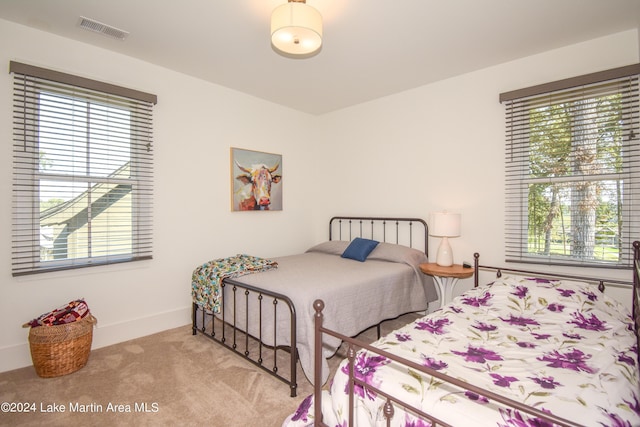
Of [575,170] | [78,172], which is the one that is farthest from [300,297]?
[575,170]

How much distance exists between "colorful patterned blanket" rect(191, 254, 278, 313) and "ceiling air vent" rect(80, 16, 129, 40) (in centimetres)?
208

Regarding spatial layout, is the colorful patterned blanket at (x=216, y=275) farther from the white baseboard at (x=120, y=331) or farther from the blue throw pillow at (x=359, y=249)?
the blue throw pillow at (x=359, y=249)

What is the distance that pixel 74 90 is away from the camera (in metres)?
2.66

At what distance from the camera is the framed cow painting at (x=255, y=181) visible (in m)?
3.74

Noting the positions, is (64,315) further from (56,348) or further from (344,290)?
(344,290)

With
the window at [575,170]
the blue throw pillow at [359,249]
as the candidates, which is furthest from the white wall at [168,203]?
the window at [575,170]

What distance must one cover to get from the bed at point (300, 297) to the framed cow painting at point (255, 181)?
2.90 ft

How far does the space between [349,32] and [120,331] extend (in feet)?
10.9

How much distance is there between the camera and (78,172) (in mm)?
2684

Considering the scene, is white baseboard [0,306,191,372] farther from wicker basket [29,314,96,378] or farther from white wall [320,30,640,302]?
white wall [320,30,640,302]

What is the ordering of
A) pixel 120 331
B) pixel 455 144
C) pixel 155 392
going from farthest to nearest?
pixel 455 144 < pixel 120 331 < pixel 155 392

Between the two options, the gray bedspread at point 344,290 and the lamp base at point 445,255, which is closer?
the gray bedspread at point 344,290

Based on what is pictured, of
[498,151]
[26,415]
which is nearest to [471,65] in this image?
[498,151]

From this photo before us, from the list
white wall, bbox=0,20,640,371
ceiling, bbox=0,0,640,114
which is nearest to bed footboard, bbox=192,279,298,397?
white wall, bbox=0,20,640,371
